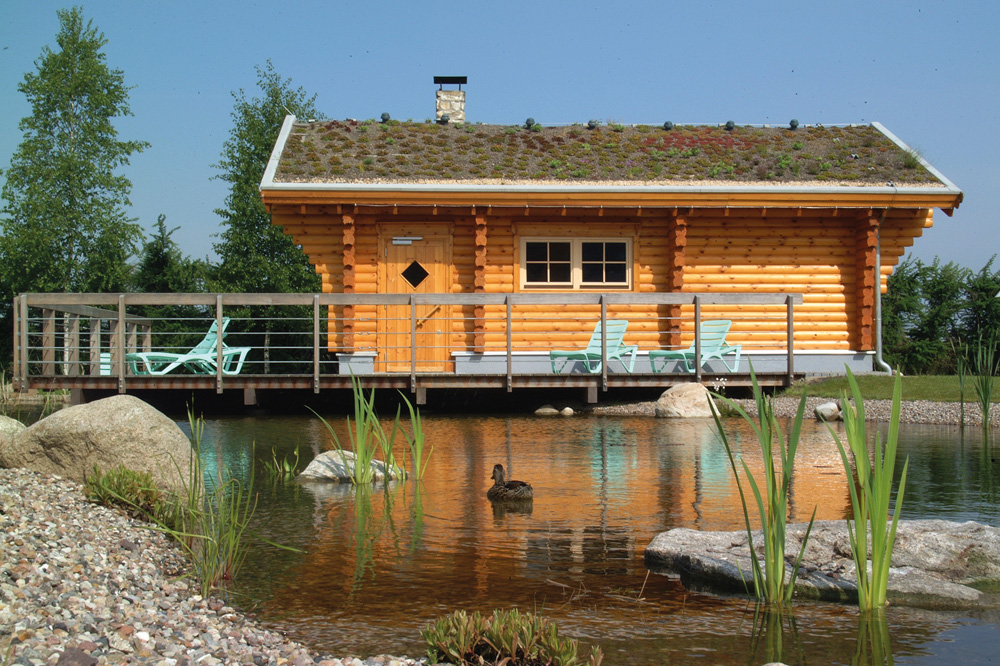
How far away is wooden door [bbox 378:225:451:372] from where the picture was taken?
14.8m

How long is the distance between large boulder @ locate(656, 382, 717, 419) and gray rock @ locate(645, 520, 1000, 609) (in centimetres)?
742

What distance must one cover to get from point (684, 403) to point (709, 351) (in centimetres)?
236

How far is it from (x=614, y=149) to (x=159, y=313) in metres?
10.3

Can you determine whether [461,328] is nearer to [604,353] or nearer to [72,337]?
[604,353]

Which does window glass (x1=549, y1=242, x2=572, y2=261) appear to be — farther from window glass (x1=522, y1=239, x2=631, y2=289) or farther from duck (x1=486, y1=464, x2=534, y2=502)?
duck (x1=486, y1=464, x2=534, y2=502)

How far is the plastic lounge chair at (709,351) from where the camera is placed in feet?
46.3

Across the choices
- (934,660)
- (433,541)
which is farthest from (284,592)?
(934,660)

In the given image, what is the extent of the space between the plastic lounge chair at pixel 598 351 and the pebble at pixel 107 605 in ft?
31.2

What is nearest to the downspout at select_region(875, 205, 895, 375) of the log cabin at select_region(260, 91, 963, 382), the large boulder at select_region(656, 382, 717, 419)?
the log cabin at select_region(260, 91, 963, 382)

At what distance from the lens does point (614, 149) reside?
637 inches

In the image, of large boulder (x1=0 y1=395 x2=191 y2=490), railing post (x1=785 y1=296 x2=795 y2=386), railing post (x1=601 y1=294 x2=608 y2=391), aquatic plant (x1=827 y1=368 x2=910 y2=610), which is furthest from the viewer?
railing post (x1=785 y1=296 x2=795 y2=386)

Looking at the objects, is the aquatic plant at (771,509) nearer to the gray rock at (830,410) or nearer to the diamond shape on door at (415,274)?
the gray rock at (830,410)

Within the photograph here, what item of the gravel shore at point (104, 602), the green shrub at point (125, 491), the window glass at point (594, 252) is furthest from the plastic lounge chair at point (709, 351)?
the gravel shore at point (104, 602)

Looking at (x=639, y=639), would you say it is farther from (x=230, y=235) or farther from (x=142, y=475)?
(x=230, y=235)
